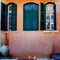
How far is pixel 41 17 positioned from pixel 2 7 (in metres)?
2.63

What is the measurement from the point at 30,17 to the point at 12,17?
119 cm

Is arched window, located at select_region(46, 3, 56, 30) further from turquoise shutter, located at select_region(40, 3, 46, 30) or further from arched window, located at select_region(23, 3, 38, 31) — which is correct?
arched window, located at select_region(23, 3, 38, 31)

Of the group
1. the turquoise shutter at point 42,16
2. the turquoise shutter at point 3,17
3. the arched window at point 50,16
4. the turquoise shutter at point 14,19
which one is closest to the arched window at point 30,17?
the turquoise shutter at point 42,16

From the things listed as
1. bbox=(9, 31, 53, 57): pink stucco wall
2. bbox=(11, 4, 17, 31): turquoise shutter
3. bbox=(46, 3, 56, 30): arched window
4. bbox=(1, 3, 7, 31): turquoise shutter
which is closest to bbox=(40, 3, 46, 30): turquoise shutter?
bbox=(46, 3, 56, 30): arched window

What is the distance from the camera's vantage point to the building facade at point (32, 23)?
16.0m

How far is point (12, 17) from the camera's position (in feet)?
57.5

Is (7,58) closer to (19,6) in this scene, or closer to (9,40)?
(9,40)

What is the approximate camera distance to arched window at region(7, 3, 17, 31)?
1744 cm

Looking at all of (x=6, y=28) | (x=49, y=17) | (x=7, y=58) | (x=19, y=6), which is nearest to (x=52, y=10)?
(x=49, y=17)

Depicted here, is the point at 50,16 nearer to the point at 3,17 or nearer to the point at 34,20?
the point at 34,20

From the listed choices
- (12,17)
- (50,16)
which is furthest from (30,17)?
(50,16)

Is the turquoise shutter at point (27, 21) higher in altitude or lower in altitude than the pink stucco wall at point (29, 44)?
higher

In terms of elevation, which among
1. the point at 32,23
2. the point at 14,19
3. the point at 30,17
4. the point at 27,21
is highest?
the point at 30,17

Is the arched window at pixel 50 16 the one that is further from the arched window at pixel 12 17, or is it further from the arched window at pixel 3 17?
the arched window at pixel 3 17
